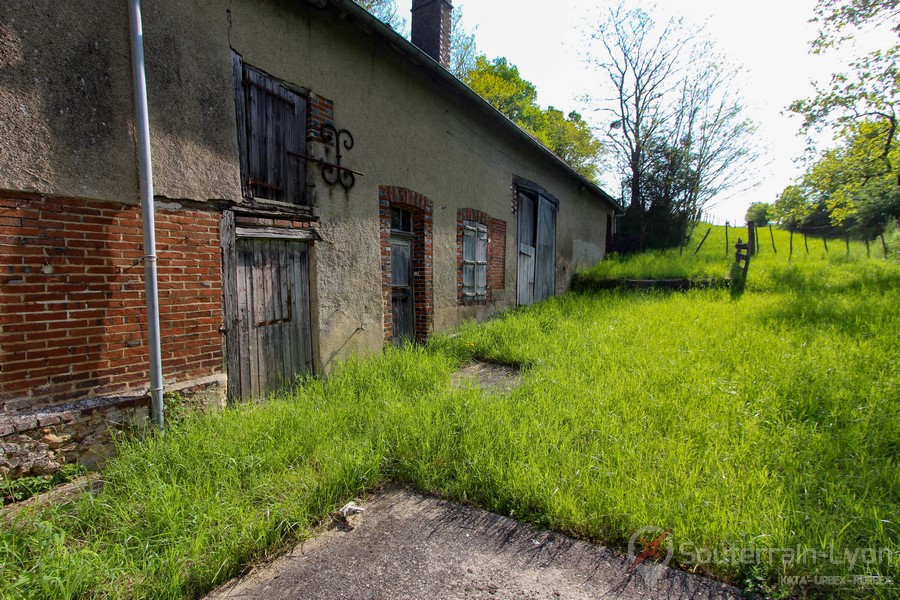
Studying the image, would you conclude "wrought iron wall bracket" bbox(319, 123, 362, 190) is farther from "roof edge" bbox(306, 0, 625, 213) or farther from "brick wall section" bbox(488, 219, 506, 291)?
"brick wall section" bbox(488, 219, 506, 291)

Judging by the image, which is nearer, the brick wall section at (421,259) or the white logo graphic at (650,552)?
the white logo graphic at (650,552)

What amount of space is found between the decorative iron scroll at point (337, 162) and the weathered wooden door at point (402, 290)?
1.29 meters

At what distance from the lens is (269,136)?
4473 millimetres

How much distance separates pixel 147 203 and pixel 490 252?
6572 millimetres

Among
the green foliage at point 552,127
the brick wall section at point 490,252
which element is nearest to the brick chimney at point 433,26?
the brick wall section at point 490,252

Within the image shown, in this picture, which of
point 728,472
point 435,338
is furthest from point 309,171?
point 728,472

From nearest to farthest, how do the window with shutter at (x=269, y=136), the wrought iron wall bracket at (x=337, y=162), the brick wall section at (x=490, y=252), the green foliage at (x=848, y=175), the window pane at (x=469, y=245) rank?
1. the window with shutter at (x=269, y=136)
2. the wrought iron wall bracket at (x=337, y=162)
3. the brick wall section at (x=490, y=252)
4. the window pane at (x=469, y=245)
5. the green foliage at (x=848, y=175)

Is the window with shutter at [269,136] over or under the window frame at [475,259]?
over

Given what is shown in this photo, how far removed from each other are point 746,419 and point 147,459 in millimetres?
4820

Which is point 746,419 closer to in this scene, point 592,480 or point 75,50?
point 592,480

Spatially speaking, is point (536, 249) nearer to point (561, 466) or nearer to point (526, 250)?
point (526, 250)

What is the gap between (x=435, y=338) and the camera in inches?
270

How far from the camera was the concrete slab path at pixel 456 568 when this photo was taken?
2045 millimetres

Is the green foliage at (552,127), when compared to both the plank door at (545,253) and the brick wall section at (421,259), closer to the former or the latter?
the plank door at (545,253)
